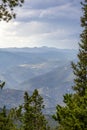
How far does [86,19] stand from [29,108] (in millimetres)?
22888

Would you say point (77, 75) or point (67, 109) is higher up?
point (77, 75)

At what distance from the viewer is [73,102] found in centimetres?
1694

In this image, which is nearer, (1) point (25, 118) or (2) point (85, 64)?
(2) point (85, 64)

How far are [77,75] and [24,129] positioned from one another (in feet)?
62.5

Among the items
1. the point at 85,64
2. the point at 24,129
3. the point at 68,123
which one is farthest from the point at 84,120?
the point at 24,129

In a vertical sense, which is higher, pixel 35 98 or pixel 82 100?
pixel 35 98

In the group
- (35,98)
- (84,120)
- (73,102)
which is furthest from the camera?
(35,98)

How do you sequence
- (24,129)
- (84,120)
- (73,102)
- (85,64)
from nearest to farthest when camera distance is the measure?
(84,120) < (73,102) < (85,64) < (24,129)

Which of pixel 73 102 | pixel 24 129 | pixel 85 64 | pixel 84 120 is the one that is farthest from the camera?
pixel 24 129

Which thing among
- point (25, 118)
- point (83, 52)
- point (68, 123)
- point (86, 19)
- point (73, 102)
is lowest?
point (68, 123)

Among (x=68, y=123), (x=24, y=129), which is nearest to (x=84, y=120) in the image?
(x=68, y=123)

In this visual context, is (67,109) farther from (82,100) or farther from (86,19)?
(86,19)

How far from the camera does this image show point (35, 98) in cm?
5781

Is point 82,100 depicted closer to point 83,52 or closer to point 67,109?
point 67,109
